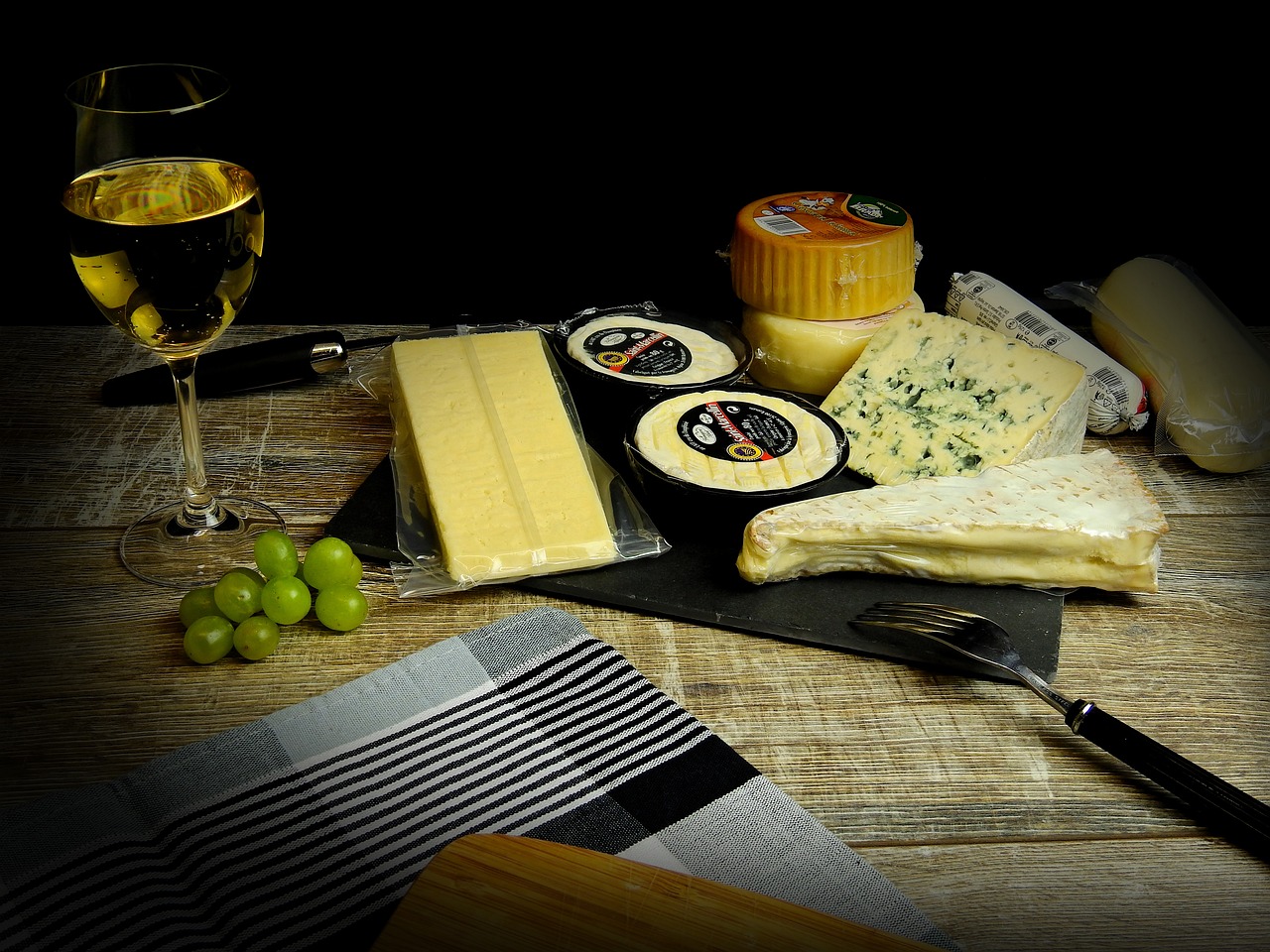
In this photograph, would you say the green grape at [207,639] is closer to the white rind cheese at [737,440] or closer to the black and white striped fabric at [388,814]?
the black and white striped fabric at [388,814]

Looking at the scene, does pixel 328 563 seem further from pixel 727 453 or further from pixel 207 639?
pixel 727 453

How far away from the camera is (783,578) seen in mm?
1216

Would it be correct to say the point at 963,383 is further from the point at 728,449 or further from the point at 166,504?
the point at 166,504

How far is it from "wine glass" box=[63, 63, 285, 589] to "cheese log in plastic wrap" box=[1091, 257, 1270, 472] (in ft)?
3.63

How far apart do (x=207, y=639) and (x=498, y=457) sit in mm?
366

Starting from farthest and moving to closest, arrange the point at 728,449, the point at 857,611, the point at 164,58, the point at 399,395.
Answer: the point at 164,58 < the point at 399,395 < the point at 728,449 < the point at 857,611

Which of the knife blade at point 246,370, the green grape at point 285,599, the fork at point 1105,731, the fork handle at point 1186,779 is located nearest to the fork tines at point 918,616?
the fork at point 1105,731

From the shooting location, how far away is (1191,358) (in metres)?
1.52

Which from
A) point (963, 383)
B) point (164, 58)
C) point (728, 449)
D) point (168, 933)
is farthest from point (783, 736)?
point (164, 58)

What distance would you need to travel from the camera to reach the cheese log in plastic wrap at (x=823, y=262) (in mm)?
1537

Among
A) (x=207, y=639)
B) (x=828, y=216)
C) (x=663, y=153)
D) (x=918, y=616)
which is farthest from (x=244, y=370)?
(x=918, y=616)

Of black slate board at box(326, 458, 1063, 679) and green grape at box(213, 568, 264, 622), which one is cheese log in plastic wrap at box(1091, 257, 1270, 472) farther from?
green grape at box(213, 568, 264, 622)

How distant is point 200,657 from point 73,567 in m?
0.25

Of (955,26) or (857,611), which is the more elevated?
(955,26)
